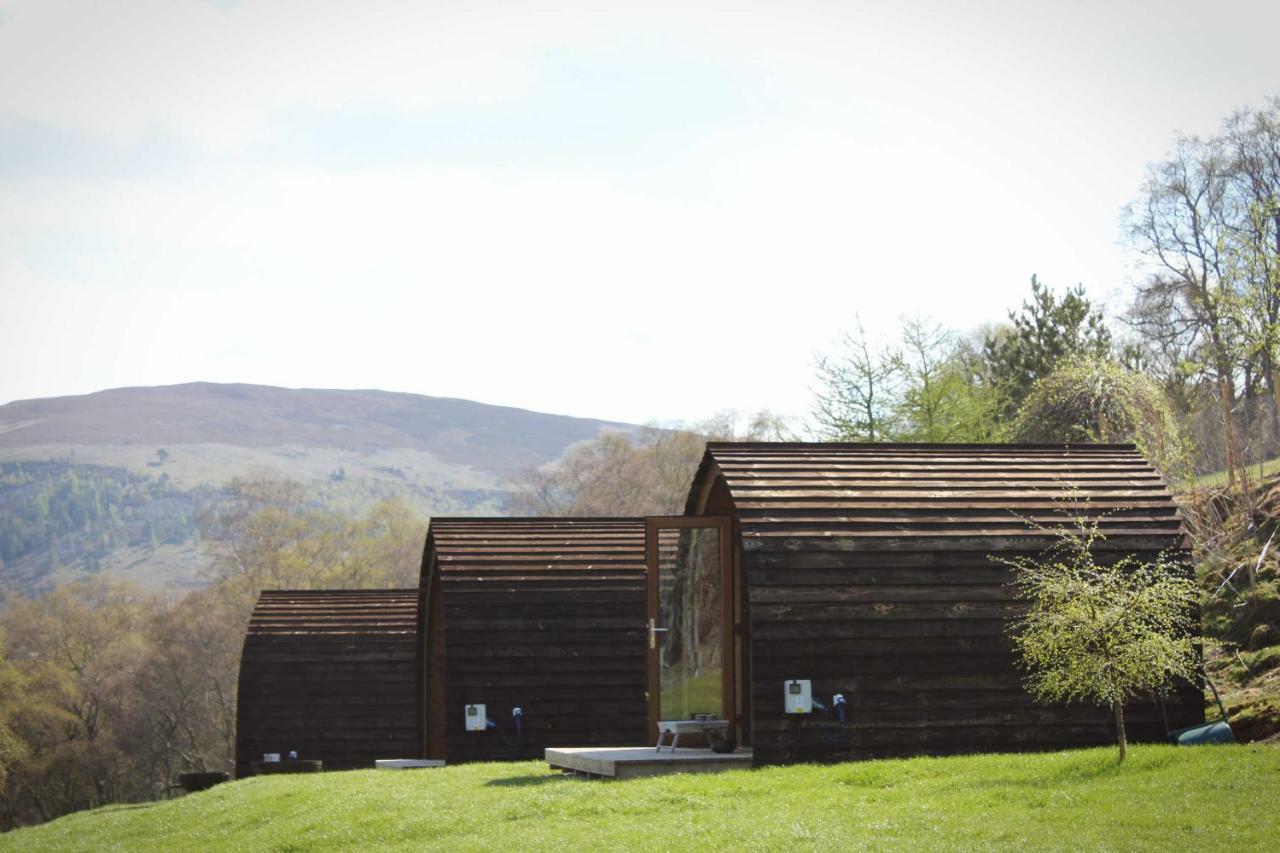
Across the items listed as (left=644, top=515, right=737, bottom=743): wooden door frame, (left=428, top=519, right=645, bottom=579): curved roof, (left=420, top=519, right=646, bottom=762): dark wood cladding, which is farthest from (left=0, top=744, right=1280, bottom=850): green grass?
(left=428, top=519, right=645, bottom=579): curved roof

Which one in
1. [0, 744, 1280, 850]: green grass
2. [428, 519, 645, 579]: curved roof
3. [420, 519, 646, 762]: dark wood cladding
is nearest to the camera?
[0, 744, 1280, 850]: green grass

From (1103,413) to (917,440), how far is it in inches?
292

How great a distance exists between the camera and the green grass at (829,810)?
10.6 m

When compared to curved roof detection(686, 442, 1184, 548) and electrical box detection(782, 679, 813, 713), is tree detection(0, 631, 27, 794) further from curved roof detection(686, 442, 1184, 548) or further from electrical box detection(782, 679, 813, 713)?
electrical box detection(782, 679, 813, 713)

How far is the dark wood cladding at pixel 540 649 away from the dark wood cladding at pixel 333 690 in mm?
8779

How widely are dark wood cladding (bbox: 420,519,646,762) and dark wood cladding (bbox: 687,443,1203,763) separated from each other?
590 centimetres

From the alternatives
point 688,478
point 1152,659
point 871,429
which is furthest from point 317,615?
point 688,478

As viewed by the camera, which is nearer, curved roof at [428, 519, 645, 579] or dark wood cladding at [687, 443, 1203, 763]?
dark wood cladding at [687, 443, 1203, 763]

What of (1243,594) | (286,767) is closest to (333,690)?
(286,767)

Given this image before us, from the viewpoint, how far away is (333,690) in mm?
31875

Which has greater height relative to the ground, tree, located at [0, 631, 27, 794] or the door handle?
the door handle

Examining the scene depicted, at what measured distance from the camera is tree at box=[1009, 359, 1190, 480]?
27.5 meters

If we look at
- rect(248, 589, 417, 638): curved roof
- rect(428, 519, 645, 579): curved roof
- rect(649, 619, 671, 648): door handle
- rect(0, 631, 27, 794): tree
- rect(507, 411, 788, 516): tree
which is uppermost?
rect(507, 411, 788, 516): tree

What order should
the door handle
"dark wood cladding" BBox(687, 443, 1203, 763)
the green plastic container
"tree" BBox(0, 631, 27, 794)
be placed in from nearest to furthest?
the green plastic container
"dark wood cladding" BBox(687, 443, 1203, 763)
the door handle
"tree" BBox(0, 631, 27, 794)
